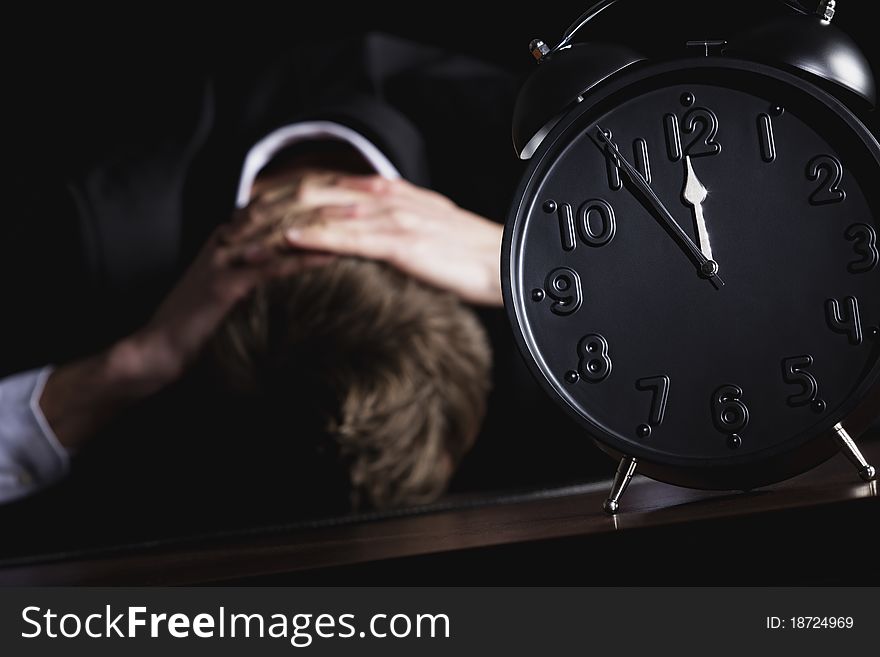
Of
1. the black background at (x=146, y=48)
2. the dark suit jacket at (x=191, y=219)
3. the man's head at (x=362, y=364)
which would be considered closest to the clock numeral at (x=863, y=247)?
the man's head at (x=362, y=364)

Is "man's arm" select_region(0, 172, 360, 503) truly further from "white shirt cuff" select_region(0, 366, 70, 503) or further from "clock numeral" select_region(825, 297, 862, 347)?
"clock numeral" select_region(825, 297, 862, 347)

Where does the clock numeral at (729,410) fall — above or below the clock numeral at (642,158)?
below

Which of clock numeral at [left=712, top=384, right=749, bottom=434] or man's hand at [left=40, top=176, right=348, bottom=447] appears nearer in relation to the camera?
clock numeral at [left=712, top=384, right=749, bottom=434]

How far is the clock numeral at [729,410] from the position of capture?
48 cm

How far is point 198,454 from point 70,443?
0.24 metres

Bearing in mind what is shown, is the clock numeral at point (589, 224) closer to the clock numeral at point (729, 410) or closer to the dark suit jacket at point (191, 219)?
the clock numeral at point (729, 410)

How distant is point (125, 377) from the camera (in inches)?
58.1

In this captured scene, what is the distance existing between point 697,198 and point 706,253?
0.03m

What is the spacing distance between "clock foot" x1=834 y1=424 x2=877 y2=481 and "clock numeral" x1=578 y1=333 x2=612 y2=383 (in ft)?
0.44

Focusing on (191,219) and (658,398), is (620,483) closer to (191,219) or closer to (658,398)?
(658,398)

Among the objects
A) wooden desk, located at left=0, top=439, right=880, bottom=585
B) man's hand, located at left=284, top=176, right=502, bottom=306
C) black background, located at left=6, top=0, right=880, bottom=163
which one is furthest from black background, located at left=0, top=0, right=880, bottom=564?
wooden desk, located at left=0, top=439, right=880, bottom=585

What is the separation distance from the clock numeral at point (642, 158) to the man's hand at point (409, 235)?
0.79 m

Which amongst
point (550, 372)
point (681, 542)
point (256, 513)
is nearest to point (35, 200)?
point (256, 513)

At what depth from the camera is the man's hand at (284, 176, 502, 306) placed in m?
1.26
